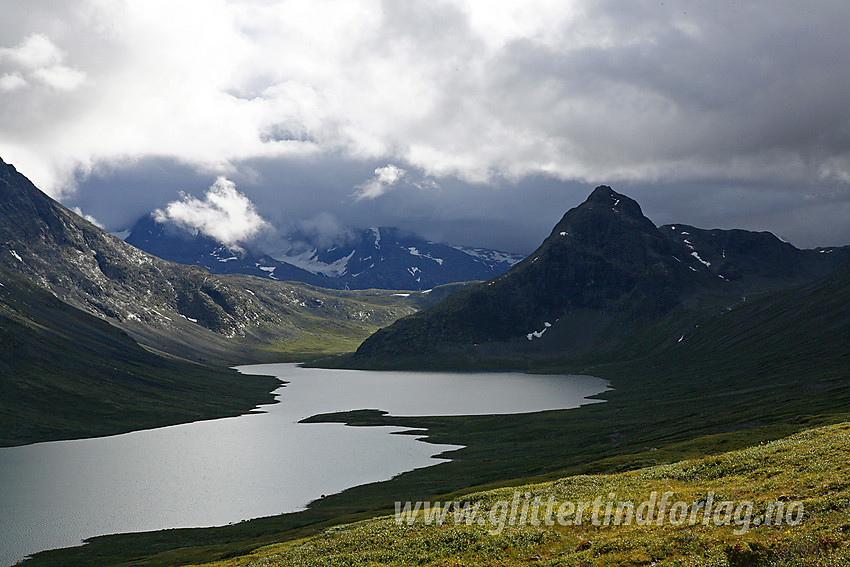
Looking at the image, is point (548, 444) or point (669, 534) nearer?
point (669, 534)

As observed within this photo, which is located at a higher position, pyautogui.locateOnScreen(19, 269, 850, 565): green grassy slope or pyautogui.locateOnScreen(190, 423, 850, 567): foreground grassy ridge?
pyautogui.locateOnScreen(190, 423, 850, 567): foreground grassy ridge

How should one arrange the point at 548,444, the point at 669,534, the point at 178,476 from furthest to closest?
the point at 548,444 < the point at 178,476 < the point at 669,534

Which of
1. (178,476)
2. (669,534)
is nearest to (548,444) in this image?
(178,476)

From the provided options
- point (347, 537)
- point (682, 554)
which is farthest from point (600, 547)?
point (347, 537)

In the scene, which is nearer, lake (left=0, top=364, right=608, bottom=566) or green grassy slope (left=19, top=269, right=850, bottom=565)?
green grassy slope (left=19, top=269, right=850, bottom=565)

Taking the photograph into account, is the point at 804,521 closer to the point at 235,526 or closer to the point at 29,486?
the point at 235,526

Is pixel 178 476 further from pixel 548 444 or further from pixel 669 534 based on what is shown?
pixel 669 534

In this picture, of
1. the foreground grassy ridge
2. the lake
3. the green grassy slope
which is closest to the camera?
the foreground grassy ridge

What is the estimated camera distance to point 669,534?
32.3m

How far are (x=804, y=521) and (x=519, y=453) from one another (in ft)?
350


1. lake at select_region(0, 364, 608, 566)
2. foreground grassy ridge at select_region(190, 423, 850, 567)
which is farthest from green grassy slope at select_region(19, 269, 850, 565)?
foreground grassy ridge at select_region(190, 423, 850, 567)

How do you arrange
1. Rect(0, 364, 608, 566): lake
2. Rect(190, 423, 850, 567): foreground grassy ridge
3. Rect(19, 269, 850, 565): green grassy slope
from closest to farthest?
1. Rect(190, 423, 850, 567): foreground grassy ridge
2. Rect(19, 269, 850, 565): green grassy slope
3. Rect(0, 364, 608, 566): lake

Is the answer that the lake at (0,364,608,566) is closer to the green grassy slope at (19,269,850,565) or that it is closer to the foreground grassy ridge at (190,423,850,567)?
the green grassy slope at (19,269,850,565)

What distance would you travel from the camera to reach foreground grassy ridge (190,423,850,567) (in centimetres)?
2743
